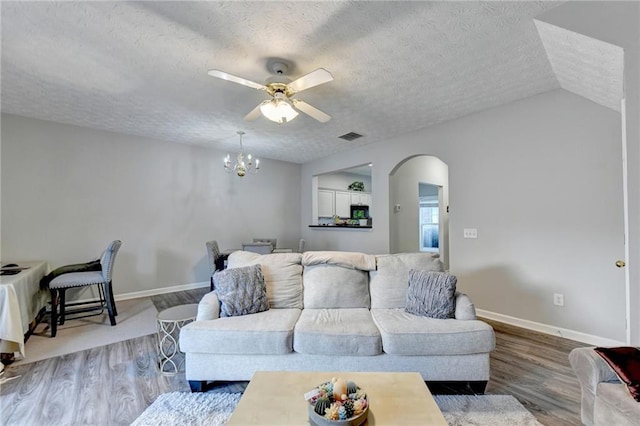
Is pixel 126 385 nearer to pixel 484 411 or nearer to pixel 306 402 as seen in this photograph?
pixel 306 402

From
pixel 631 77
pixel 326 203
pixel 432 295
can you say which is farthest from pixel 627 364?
pixel 326 203

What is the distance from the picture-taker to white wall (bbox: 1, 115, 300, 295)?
3701 mm

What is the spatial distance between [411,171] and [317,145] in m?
1.99

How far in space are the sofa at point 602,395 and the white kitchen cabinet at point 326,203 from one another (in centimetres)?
592

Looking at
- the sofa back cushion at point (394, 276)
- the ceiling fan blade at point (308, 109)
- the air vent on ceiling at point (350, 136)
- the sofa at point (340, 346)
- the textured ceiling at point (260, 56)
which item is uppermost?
the air vent on ceiling at point (350, 136)

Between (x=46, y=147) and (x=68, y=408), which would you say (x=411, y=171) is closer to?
(x=68, y=408)

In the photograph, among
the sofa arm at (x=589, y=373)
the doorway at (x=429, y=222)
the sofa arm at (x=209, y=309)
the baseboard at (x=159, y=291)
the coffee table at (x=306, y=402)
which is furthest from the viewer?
the doorway at (x=429, y=222)

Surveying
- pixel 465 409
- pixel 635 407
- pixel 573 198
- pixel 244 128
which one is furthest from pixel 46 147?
pixel 573 198

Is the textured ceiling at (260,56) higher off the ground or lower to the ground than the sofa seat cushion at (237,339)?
higher

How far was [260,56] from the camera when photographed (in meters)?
2.30

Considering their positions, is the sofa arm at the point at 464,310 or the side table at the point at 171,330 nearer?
the sofa arm at the point at 464,310

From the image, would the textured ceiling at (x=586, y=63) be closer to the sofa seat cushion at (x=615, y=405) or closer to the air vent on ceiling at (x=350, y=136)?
the sofa seat cushion at (x=615, y=405)

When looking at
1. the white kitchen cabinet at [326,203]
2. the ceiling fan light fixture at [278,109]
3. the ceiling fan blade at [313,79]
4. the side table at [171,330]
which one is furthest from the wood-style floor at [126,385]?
the white kitchen cabinet at [326,203]

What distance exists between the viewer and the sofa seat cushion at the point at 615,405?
3.98 feet
